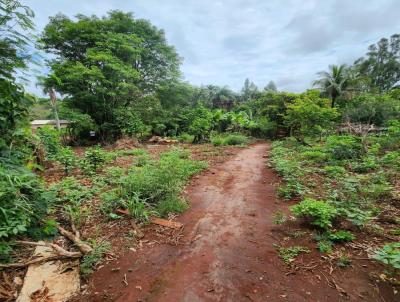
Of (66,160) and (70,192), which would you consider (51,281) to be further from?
(66,160)

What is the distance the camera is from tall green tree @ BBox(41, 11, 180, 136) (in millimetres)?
12422

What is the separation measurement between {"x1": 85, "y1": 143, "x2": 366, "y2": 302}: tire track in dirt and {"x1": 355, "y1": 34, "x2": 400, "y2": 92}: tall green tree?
35.8 metres

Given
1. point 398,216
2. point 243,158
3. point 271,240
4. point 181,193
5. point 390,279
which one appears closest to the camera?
point 390,279

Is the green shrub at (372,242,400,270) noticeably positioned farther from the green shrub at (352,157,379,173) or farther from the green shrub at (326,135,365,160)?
the green shrub at (326,135,365,160)

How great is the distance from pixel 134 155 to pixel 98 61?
7.21m

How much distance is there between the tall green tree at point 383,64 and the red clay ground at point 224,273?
118ft

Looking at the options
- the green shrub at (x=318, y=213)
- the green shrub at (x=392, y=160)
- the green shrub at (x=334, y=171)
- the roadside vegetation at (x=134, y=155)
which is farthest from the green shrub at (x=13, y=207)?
the green shrub at (x=392, y=160)

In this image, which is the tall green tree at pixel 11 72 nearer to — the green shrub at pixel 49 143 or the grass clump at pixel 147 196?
the grass clump at pixel 147 196

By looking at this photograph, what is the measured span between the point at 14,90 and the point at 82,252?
2393 mm

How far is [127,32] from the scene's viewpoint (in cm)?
1538

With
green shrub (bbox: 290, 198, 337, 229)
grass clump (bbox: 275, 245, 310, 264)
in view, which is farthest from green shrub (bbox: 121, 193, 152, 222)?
green shrub (bbox: 290, 198, 337, 229)

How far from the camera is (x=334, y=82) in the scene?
20.8m

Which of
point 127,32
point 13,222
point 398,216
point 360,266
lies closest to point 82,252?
point 13,222

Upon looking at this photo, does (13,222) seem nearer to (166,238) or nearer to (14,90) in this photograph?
(14,90)
